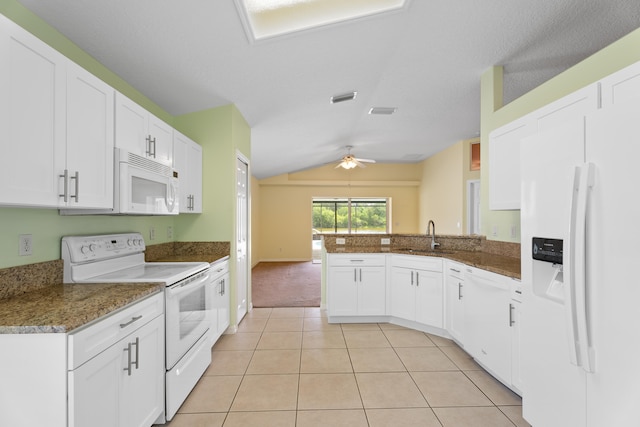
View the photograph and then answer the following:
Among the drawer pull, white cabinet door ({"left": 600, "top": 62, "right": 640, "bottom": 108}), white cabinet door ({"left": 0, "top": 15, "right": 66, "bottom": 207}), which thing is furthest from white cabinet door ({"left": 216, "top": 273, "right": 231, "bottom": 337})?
white cabinet door ({"left": 600, "top": 62, "right": 640, "bottom": 108})

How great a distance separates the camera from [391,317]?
151 inches

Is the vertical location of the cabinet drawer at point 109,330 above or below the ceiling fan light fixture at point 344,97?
below

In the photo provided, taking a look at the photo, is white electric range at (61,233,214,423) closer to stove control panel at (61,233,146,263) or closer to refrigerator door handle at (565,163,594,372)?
stove control panel at (61,233,146,263)

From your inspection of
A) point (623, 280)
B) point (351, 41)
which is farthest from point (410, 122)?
point (623, 280)

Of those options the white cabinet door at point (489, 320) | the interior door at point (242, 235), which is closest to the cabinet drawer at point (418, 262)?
the white cabinet door at point (489, 320)

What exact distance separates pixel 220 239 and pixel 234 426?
200 centimetres

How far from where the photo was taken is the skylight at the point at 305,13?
2.34 meters

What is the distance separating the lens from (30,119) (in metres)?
1.42

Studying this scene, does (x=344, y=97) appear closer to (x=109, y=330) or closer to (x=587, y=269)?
(x=587, y=269)

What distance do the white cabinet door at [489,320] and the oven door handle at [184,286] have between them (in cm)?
229

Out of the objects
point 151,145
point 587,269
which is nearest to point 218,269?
point 151,145

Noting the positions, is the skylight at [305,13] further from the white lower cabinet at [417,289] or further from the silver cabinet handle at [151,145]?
the white lower cabinet at [417,289]

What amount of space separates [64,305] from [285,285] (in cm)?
469

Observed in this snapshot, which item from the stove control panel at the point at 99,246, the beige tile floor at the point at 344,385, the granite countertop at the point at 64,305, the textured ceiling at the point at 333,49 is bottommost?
the beige tile floor at the point at 344,385
